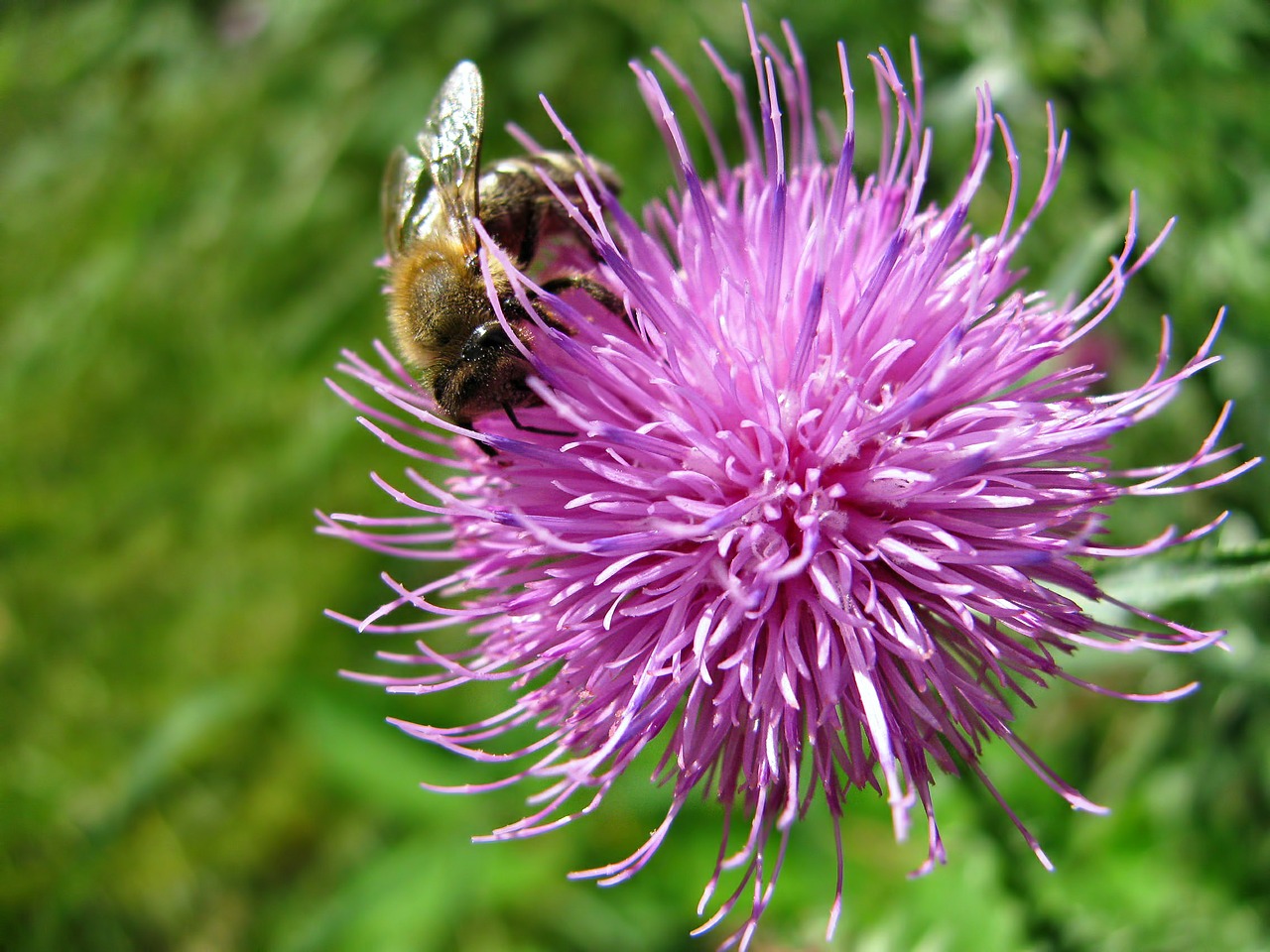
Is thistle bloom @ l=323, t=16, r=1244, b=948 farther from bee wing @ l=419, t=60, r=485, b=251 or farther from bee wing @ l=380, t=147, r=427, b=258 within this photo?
bee wing @ l=380, t=147, r=427, b=258

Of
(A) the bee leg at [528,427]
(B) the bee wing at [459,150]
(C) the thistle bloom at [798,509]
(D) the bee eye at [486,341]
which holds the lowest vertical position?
(C) the thistle bloom at [798,509]

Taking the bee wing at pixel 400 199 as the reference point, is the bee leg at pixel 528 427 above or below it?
below

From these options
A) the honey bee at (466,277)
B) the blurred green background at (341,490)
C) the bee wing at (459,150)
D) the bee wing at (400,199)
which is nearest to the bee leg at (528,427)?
the honey bee at (466,277)

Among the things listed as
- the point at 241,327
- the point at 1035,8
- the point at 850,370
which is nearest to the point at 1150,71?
the point at 1035,8

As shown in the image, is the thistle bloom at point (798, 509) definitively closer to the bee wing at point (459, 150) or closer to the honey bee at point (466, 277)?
the honey bee at point (466, 277)

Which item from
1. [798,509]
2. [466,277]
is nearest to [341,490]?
[466,277]

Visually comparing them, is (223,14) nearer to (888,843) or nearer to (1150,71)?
(1150,71)
